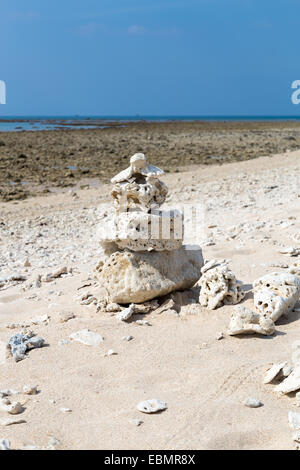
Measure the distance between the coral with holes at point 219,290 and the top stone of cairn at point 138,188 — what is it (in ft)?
2.59

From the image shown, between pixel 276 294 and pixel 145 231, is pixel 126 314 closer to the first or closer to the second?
pixel 145 231

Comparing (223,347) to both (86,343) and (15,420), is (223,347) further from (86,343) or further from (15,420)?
(15,420)

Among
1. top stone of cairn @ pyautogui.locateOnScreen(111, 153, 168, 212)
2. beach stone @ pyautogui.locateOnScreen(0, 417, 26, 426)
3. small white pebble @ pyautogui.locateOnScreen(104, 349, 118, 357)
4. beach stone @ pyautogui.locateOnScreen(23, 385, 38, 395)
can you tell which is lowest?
beach stone @ pyautogui.locateOnScreen(0, 417, 26, 426)

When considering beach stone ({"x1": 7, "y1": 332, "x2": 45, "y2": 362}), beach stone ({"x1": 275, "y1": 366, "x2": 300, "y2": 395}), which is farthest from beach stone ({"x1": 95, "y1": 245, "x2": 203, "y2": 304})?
beach stone ({"x1": 275, "y1": 366, "x2": 300, "y2": 395})

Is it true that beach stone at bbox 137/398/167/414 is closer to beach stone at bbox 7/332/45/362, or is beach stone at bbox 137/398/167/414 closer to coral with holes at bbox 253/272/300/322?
beach stone at bbox 7/332/45/362

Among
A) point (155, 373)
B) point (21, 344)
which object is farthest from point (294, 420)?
point (21, 344)

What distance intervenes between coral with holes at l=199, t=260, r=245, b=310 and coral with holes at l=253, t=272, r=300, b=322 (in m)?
0.18

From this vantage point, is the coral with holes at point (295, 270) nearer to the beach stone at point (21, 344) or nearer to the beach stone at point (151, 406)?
the beach stone at point (151, 406)

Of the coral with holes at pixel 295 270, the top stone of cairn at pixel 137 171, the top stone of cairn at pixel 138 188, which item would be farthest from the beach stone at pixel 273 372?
the top stone of cairn at pixel 137 171

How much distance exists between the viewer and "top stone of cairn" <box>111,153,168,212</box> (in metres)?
4.34

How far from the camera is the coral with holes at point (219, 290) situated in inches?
169

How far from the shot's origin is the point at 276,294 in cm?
411

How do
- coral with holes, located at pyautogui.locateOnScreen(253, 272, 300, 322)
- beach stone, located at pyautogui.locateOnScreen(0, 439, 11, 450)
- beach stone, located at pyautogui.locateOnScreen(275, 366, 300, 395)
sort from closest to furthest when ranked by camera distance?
beach stone, located at pyautogui.locateOnScreen(0, 439, 11, 450)
beach stone, located at pyautogui.locateOnScreen(275, 366, 300, 395)
coral with holes, located at pyautogui.locateOnScreen(253, 272, 300, 322)
